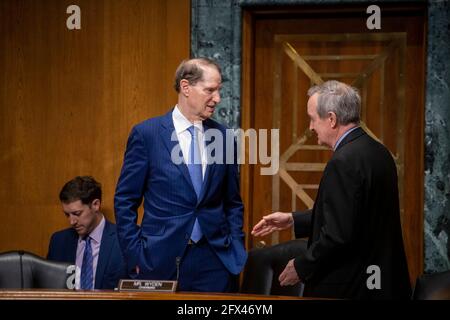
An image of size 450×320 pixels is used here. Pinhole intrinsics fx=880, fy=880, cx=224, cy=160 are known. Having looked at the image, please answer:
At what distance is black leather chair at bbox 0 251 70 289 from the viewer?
3.51m

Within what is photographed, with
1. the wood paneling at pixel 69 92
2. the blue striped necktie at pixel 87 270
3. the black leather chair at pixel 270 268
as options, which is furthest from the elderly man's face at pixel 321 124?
the wood paneling at pixel 69 92

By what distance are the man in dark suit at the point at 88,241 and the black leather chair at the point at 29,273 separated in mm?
697

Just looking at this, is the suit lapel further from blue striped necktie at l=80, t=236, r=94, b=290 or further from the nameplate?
blue striped necktie at l=80, t=236, r=94, b=290

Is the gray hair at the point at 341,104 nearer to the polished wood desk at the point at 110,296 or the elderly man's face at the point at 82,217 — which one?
the polished wood desk at the point at 110,296

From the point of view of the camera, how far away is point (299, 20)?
504 centimetres

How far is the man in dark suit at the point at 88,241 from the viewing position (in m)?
4.23

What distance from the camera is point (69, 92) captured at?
16.9 ft

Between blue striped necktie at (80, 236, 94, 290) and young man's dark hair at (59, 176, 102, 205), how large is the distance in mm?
301

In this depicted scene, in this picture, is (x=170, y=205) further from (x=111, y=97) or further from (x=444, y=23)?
(x=444, y=23)

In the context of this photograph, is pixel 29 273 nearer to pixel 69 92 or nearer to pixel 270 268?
pixel 270 268

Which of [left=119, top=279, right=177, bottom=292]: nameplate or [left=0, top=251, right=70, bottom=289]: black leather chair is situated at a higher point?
[left=119, top=279, right=177, bottom=292]: nameplate

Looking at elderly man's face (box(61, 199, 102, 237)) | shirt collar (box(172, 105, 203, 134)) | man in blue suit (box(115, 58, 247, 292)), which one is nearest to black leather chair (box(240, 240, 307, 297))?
man in blue suit (box(115, 58, 247, 292))
